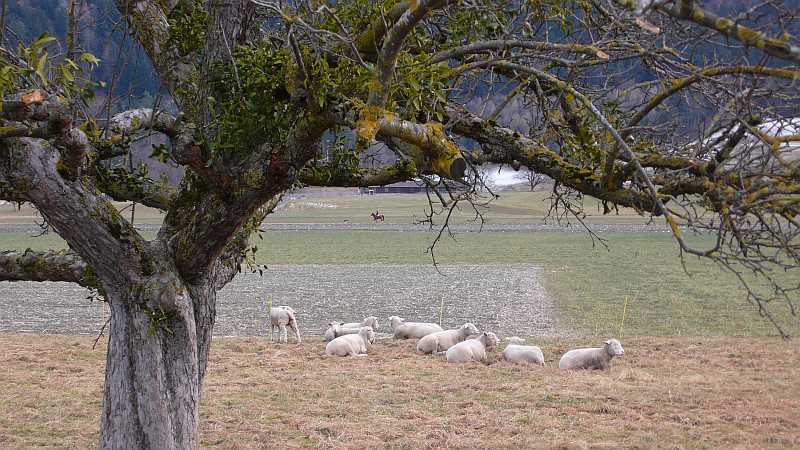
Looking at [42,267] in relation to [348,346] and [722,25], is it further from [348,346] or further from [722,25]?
[348,346]

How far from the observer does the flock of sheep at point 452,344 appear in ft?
42.2

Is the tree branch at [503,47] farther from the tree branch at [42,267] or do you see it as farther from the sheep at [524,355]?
the sheep at [524,355]

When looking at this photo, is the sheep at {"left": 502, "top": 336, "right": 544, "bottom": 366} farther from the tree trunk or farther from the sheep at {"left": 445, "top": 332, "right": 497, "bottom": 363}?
the tree trunk

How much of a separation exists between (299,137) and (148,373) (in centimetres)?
255

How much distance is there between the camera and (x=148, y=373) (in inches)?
250

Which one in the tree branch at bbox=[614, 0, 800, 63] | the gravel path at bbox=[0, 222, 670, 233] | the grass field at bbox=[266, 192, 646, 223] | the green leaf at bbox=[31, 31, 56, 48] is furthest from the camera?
the grass field at bbox=[266, 192, 646, 223]

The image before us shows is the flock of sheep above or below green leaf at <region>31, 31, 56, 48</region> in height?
below

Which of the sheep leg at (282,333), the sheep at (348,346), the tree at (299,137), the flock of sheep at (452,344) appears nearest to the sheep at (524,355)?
the flock of sheep at (452,344)

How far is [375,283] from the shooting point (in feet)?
91.8

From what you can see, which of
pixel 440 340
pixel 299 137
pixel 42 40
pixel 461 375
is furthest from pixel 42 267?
pixel 440 340

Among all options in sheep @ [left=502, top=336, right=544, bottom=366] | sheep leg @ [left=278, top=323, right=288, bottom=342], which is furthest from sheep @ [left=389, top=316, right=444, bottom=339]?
sheep @ [left=502, top=336, right=544, bottom=366]

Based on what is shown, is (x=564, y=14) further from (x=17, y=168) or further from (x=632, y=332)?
(x=632, y=332)

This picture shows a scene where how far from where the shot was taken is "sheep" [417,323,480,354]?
1441 centimetres

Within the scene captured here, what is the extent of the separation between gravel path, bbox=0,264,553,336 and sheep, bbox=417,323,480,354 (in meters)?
2.70
